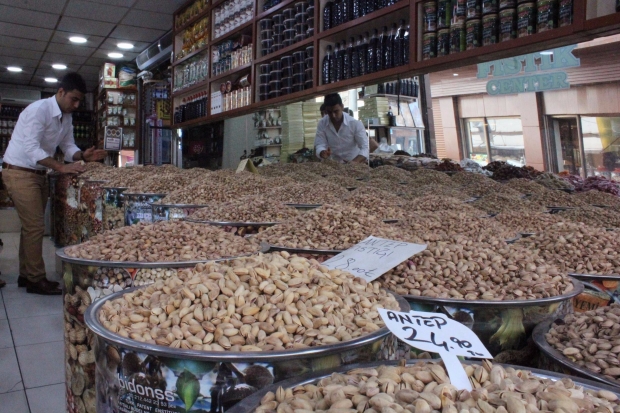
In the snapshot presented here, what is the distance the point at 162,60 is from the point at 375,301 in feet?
22.4

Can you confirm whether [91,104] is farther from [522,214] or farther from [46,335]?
[522,214]

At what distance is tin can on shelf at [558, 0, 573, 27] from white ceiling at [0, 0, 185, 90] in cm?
475

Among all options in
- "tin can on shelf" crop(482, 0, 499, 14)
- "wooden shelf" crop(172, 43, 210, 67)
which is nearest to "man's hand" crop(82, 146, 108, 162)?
"wooden shelf" crop(172, 43, 210, 67)

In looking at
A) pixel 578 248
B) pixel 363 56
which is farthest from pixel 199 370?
pixel 363 56

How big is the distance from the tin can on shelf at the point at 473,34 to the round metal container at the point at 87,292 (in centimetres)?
181

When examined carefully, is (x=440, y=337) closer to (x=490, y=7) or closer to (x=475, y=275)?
(x=475, y=275)

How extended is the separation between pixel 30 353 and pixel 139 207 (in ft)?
2.67

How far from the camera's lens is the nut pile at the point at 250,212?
1786 mm

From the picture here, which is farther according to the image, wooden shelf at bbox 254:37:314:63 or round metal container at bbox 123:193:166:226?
wooden shelf at bbox 254:37:314:63

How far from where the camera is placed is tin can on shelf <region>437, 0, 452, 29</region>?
8.56ft

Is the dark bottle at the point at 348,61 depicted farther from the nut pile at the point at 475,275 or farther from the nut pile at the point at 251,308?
the nut pile at the point at 251,308

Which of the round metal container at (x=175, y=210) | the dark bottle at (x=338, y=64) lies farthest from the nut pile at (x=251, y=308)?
the dark bottle at (x=338, y=64)

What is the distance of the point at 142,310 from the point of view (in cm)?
87

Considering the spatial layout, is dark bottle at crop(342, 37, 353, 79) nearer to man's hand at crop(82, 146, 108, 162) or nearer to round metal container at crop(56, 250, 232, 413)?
man's hand at crop(82, 146, 108, 162)
